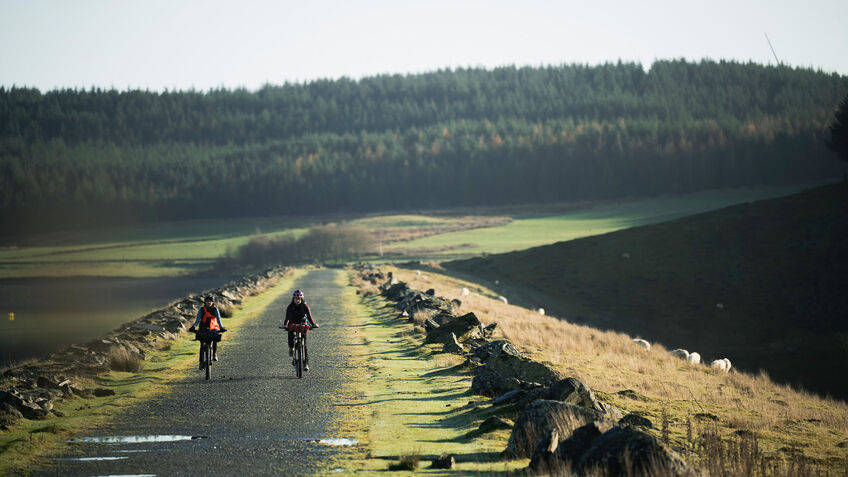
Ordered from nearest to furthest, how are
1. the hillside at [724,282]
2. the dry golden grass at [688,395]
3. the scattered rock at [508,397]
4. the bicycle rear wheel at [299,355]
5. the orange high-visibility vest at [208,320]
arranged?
the scattered rock at [508,397] → the dry golden grass at [688,395] → the bicycle rear wheel at [299,355] → the orange high-visibility vest at [208,320] → the hillside at [724,282]

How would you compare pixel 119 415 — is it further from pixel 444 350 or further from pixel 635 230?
pixel 635 230

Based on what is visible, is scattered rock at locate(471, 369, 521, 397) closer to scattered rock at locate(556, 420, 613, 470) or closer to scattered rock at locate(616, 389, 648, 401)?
scattered rock at locate(616, 389, 648, 401)

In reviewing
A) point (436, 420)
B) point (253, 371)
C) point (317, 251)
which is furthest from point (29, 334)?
point (317, 251)

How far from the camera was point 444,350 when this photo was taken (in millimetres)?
23922

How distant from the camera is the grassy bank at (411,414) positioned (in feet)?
37.3

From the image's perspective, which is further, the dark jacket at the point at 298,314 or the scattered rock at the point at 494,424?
the dark jacket at the point at 298,314

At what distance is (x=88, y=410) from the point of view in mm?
15500

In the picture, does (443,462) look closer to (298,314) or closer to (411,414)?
(411,414)

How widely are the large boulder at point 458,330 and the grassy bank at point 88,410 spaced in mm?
7312

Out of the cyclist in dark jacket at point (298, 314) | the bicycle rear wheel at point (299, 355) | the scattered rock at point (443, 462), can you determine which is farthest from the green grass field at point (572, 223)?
the scattered rock at point (443, 462)

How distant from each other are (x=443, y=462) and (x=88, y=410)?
26.5 feet

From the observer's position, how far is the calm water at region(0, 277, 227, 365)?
41.8 meters

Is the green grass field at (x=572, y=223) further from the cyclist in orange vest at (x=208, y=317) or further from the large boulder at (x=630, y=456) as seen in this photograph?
the large boulder at (x=630, y=456)

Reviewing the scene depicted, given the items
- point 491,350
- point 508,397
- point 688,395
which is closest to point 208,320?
point 491,350
